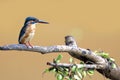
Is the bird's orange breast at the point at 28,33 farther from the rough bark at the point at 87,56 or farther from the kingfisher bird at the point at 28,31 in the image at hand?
the rough bark at the point at 87,56

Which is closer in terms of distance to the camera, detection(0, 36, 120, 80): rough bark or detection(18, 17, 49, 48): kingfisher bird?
detection(18, 17, 49, 48): kingfisher bird

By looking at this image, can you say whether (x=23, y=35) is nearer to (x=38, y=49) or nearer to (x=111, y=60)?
(x=38, y=49)

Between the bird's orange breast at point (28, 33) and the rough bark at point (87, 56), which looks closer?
the bird's orange breast at point (28, 33)

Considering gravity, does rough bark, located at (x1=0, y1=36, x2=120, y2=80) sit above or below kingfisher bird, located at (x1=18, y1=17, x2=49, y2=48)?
below

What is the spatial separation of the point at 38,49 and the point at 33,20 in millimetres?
156

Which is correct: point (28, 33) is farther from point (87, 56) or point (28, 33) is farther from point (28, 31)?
point (87, 56)

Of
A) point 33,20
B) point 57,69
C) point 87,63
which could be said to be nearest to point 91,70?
point 87,63

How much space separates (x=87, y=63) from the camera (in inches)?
126

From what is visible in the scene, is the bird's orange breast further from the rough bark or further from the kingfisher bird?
the rough bark

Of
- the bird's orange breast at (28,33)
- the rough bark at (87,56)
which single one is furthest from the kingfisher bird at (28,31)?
the rough bark at (87,56)

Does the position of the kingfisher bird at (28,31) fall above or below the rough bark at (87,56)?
above

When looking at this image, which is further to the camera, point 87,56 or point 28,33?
point 87,56

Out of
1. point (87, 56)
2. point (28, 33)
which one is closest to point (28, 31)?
point (28, 33)

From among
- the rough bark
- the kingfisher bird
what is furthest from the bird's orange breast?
the rough bark
